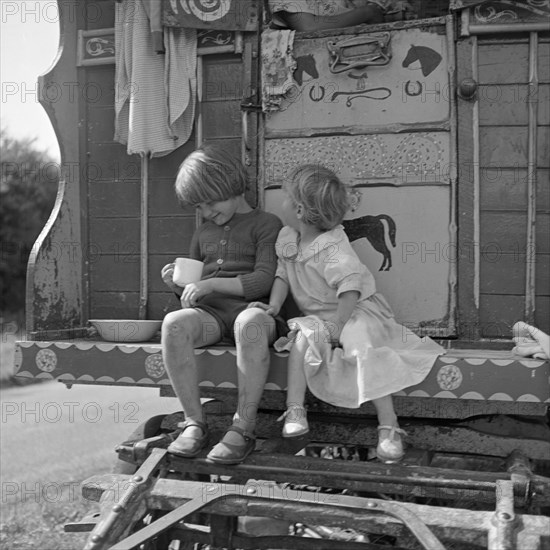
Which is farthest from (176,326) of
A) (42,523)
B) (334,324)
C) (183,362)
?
(42,523)

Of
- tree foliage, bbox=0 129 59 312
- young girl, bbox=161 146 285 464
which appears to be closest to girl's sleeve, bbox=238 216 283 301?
young girl, bbox=161 146 285 464

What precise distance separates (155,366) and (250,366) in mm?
498

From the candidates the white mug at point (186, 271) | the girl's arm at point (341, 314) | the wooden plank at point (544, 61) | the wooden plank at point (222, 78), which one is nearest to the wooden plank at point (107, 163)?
the wooden plank at point (222, 78)

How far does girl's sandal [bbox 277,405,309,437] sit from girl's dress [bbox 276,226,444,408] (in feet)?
0.35

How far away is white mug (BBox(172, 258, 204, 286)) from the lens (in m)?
3.43

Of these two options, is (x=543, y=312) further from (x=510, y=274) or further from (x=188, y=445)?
(x=188, y=445)

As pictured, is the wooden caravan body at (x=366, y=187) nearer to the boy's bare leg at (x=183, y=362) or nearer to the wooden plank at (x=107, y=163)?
the wooden plank at (x=107, y=163)

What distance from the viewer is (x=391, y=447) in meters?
2.92

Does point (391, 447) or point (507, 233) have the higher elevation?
point (507, 233)

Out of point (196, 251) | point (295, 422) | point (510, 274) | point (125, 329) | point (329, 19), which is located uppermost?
point (329, 19)

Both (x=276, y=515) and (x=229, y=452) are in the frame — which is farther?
(x=229, y=452)

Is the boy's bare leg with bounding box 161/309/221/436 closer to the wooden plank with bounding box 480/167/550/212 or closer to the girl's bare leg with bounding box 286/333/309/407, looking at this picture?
the girl's bare leg with bounding box 286/333/309/407

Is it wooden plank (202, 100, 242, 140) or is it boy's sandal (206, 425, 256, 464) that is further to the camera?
wooden plank (202, 100, 242, 140)

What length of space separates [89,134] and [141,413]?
22.2ft
